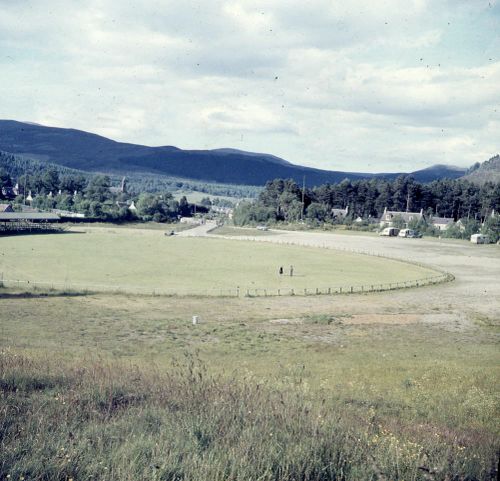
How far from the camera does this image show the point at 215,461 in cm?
547

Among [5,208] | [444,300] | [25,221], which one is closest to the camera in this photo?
[444,300]

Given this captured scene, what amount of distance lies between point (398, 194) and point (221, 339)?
151023mm

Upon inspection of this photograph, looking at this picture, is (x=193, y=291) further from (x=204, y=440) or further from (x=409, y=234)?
(x=409, y=234)

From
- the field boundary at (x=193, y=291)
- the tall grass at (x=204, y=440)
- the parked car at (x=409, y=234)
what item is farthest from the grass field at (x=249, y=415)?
the parked car at (x=409, y=234)

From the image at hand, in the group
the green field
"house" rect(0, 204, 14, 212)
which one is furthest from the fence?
"house" rect(0, 204, 14, 212)

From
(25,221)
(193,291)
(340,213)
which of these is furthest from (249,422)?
(340,213)

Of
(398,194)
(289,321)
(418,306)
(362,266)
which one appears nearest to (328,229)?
(398,194)

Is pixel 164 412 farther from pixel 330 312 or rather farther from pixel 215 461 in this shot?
pixel 330 312

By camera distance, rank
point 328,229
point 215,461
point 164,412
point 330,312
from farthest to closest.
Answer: point 328,229
point 330,312
point 164,412
point 215,461

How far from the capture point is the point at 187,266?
63.7 metres

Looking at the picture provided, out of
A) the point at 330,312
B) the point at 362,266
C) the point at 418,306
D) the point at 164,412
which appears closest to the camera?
the point at 164,412

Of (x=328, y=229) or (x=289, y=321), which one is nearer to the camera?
(x=289, y=321)

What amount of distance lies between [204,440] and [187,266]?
2274 inches

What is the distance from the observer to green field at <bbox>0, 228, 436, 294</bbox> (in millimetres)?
49812
